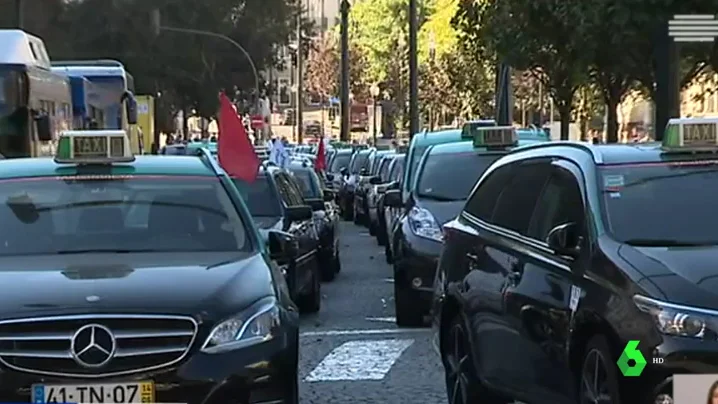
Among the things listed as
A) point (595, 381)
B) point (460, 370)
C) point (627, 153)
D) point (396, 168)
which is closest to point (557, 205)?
point (627, 153)

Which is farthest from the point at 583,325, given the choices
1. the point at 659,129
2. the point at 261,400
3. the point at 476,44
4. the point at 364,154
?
the point at 364,154

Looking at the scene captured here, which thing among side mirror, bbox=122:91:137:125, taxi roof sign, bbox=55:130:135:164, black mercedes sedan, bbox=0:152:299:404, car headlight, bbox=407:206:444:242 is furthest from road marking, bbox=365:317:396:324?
side mirror, bbox=122:91:137:125

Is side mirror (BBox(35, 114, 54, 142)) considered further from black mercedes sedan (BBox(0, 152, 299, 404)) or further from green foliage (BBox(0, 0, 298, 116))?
green foliage (BBox(0, 0, 298, 116))

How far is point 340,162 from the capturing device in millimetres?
41562

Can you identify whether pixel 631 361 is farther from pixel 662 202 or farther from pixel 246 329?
pixel 246 329

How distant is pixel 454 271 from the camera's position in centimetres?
895

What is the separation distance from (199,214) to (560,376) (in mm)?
2406

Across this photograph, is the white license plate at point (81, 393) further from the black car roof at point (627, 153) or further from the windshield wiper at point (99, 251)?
the black car roof at point (627, 153)

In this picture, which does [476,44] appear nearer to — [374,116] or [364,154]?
[364,154]

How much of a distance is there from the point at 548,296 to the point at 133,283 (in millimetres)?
1978

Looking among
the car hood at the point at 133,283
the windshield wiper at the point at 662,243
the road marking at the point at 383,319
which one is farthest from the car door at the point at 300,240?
the windshield wiper at the point at 662,243

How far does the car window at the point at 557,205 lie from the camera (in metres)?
7.34

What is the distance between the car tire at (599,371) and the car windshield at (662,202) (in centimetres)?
59

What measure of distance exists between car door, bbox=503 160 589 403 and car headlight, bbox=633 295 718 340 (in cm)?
71
